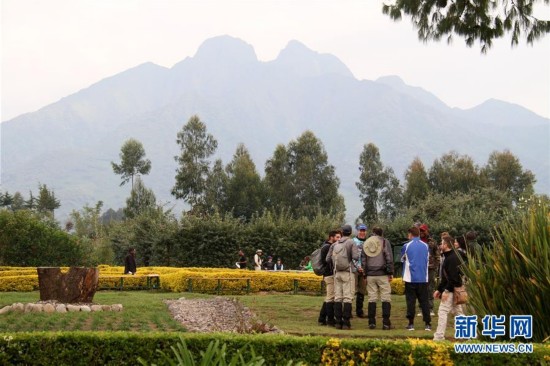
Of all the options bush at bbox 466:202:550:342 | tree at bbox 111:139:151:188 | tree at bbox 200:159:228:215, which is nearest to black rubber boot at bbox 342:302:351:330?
bush at bbox 466:202:550:342

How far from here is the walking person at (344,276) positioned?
12.5 meters

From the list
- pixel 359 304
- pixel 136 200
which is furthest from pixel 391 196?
pixel 359 304

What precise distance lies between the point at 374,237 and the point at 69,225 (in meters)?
64.6

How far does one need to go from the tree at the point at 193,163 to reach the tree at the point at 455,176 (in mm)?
23273

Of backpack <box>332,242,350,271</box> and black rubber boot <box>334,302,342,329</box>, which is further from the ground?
backpack <box>332,242,350,271</box>

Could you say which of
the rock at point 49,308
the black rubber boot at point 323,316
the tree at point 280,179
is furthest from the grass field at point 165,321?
the tree at point 280,179

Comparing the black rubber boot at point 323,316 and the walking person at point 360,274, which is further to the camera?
the walking person at point 360,274

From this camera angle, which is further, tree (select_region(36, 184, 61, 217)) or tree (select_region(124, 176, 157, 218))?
tree (select_region(36, 184, 61, 217))

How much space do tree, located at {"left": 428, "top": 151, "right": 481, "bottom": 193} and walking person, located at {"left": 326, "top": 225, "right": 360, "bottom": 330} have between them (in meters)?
56.9

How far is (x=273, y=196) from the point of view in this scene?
67188 millimetres

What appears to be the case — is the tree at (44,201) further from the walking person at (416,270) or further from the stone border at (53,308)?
the walking person at (416,270)

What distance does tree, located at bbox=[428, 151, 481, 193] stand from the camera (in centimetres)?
6819

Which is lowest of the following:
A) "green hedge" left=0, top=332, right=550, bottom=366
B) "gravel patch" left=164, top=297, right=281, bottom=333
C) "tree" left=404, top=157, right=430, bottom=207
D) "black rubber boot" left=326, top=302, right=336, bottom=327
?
"gravel patch" left=164, top=297, right=281, bottom=333

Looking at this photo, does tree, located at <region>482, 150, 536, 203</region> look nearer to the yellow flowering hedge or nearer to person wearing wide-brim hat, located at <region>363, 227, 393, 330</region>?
the yellow flowering hedge
